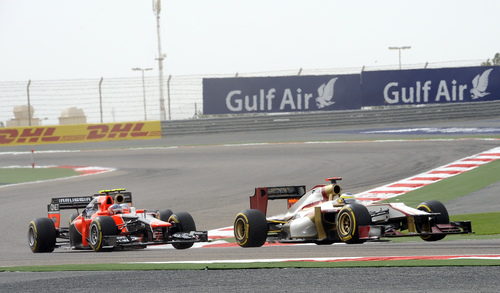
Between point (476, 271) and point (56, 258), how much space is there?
7.33m

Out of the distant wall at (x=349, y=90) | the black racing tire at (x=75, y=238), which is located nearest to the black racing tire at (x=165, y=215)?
the black racing tire at (x=75, y=238)

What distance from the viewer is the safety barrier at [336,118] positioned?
1654 inches

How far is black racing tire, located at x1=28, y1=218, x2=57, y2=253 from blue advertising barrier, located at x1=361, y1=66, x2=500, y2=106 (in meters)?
28.2

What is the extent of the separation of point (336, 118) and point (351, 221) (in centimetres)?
3012

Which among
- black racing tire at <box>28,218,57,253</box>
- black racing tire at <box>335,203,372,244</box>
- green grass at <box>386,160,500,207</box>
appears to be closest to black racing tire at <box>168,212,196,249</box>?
black racing tire at <box>28,218,57,253</box>

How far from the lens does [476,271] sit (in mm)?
9258

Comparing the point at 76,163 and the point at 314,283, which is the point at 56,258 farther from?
the point at 76,163

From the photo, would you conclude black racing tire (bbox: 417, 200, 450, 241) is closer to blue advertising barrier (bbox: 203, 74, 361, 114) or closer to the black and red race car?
the black and red race car

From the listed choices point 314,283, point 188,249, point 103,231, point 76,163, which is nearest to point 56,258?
point 103,231

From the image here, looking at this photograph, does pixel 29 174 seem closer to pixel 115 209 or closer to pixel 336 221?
pixel 115 209

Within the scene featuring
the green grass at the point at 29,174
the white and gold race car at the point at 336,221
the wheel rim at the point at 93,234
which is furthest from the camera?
the green grass at the point at 29,174

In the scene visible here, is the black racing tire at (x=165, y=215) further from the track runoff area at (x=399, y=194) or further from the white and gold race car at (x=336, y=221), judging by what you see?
the white and gold race car at (x=336, y=221)

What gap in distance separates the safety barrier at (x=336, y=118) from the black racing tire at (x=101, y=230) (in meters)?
26.7

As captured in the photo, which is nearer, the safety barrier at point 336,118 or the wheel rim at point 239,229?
the wheel rim at point 239,229
